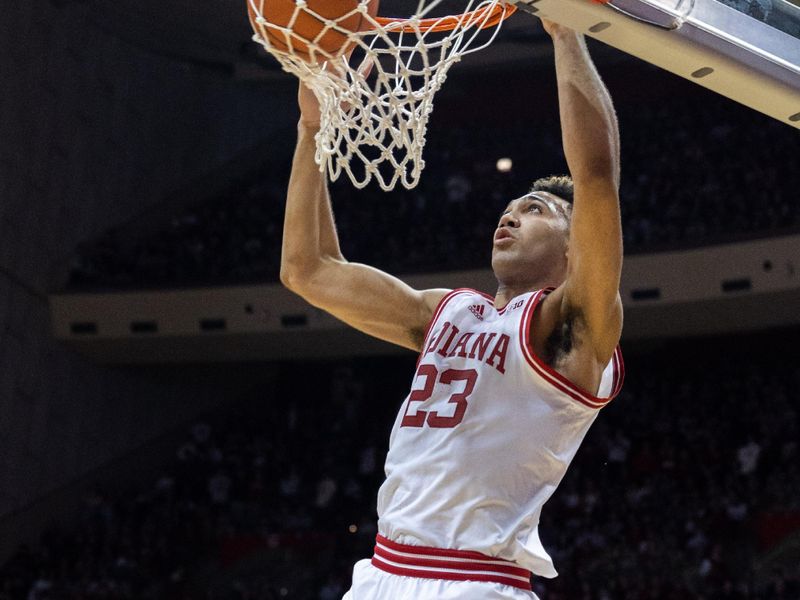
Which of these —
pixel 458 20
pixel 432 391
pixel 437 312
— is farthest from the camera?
pixel 458 20

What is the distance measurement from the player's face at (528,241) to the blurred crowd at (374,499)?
26.1ft

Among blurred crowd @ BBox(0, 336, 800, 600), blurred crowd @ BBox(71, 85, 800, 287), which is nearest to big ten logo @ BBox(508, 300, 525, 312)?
blurred crowd @ BBox(0, 336, 800, 600)

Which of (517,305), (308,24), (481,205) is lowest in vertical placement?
(481,205)

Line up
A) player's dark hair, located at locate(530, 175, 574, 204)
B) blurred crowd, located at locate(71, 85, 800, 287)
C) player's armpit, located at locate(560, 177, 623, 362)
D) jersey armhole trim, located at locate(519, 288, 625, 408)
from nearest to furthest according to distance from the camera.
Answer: player's armpit, located at locate(560, 177, 623, 362) < jersey armhole trim, located at locate(519, 288, 625, 408) < player's dark hair, located at locate(530, 175, 574, 204) < blurred crowd, located at locate(71, 85, 800, 287)

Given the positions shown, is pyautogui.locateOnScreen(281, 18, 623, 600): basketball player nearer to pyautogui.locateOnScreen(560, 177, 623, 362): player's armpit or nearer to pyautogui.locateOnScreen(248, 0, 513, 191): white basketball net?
pyautogui.locateOnScreen(560, 177, 623, 362): player's armpit

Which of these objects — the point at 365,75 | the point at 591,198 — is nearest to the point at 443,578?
the point at 591,198

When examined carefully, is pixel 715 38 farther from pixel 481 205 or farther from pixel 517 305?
pixel 481 205

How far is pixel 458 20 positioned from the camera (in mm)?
3168

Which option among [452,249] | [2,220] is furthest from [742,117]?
[2,220]

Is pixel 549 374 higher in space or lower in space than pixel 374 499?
higher

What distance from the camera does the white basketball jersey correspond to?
2643 mm

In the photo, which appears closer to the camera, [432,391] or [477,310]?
[432,391]

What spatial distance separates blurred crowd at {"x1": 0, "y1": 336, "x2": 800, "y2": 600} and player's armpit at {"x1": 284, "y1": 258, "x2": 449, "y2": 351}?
7807mm

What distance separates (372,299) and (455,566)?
0.91 m
